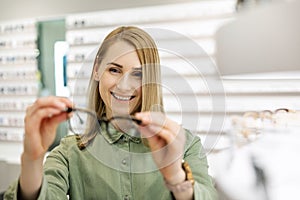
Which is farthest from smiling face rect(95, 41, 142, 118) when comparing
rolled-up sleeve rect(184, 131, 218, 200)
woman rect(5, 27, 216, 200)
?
rolled-up sleeve rect(184, 131, 218, 200)

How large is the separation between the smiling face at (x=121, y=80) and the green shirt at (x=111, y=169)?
7cm

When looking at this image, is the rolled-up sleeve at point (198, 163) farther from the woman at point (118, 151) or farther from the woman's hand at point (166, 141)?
the woman's hand at point (166, 141)

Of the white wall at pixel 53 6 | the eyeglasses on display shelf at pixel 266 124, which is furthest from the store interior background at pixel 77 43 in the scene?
the eyeglasses on display shelf at pixel 266 124

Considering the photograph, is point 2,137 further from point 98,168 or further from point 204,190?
point 204,190

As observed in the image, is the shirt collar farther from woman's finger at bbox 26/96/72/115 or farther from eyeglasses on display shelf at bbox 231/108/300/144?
eyeglasses on display shelf at bbox 231/108/300/144

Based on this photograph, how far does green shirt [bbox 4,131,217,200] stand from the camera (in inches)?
27.6

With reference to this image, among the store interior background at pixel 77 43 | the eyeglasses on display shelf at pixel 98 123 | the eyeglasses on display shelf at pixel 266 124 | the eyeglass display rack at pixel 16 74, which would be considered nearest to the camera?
the eyeglasses on display shelf at pixel 98 123

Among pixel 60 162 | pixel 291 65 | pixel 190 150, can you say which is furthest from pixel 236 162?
pixel 291 65

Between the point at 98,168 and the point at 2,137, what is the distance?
67.2 inches

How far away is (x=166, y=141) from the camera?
19.6 inches

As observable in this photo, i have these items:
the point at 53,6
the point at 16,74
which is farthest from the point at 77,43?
the point at 16,74

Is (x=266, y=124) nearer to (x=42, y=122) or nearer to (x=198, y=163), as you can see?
(x=198, y=163)

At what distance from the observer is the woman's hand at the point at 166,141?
0.49m

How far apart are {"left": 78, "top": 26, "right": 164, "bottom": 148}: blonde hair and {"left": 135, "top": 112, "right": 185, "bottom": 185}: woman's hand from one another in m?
0.14
